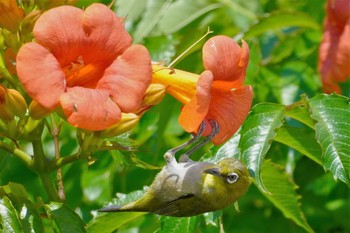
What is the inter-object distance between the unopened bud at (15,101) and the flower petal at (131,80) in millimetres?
282

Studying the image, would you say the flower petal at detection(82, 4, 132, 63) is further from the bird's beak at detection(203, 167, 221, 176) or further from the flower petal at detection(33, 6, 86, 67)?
the bird's beak at detection(203, 167, 221, 176)

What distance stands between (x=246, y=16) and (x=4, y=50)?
2685mm

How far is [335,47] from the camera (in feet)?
15.7

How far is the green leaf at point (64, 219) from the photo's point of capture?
10.3ft

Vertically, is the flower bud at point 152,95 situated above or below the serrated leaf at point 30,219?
above

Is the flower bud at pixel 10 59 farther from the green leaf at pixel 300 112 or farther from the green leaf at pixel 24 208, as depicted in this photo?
the green leaf at pixel 300 112

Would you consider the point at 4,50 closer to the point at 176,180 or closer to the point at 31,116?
the point at 31,116

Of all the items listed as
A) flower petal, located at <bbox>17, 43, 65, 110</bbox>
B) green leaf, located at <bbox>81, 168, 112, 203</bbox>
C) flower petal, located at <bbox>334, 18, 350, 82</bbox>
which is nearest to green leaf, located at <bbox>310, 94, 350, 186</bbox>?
flower petal, located at <bbox>17, 43, 65, 110</bbox>

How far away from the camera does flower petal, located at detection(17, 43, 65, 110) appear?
2822mm

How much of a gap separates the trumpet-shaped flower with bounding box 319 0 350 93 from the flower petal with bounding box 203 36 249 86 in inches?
55.8

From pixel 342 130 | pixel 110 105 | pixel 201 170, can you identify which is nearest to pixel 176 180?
pixel 201 170

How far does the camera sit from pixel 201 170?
10.7ft

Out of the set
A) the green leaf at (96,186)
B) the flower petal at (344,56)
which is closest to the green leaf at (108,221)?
the green leaf at (96,186)

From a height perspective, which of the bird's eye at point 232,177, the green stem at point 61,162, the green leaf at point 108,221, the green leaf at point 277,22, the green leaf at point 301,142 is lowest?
the green leaf at point 277,22
